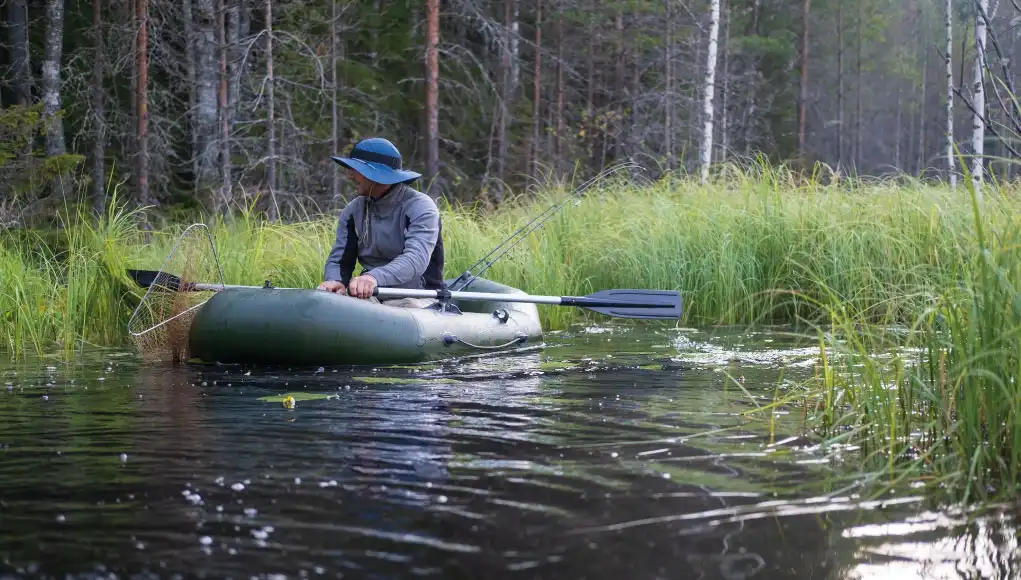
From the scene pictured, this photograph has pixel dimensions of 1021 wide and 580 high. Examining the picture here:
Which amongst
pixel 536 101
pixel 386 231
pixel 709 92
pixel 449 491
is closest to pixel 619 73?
pixel 536 101

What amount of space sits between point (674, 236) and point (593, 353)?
2.44 m

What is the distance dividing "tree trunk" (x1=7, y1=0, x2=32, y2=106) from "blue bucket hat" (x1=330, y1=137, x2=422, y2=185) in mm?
11250

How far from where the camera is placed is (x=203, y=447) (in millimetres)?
4324

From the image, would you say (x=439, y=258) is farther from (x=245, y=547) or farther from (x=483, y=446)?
(x=245, y=547)

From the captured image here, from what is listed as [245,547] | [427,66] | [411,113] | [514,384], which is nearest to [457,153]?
[411,113]

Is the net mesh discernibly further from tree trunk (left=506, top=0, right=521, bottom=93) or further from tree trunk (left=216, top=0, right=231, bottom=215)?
tree trunk (left=506, top=0, right=521, bottom=93)

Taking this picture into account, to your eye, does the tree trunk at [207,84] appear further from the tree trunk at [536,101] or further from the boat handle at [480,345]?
the boat handle at [480,345]

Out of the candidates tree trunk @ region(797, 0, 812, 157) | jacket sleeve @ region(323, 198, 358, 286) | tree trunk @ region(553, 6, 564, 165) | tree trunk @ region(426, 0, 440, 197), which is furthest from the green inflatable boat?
tree trunk @ region(797, 0, 812, 157)

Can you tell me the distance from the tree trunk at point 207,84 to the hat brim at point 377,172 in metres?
7.78

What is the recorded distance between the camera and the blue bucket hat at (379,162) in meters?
7.34

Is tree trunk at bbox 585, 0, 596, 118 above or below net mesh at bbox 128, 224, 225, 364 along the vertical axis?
above

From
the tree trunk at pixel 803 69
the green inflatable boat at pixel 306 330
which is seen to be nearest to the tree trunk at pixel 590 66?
the tree trunk at pixel 803 69

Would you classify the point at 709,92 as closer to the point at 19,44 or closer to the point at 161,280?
the point at 19,44

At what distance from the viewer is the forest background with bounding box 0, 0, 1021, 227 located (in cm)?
1495
